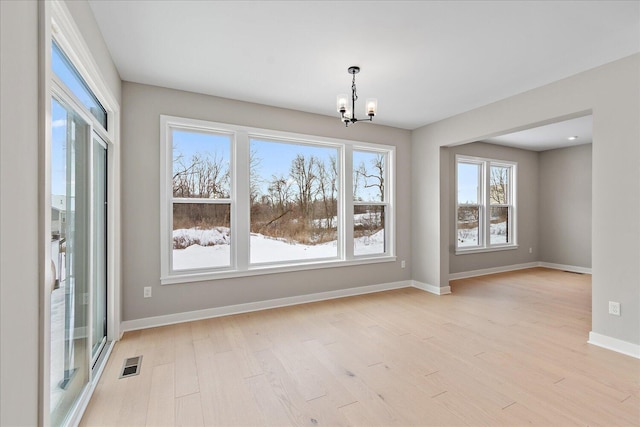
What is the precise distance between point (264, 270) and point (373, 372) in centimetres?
204

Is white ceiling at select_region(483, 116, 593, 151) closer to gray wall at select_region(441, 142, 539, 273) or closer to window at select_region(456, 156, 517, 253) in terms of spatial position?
gray wall at select_region(441, 142, 539, 273)

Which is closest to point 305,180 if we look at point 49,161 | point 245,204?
point 245,204

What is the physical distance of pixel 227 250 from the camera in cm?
394

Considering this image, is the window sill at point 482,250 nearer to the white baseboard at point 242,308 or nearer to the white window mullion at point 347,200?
the white baseboard at point 242,308

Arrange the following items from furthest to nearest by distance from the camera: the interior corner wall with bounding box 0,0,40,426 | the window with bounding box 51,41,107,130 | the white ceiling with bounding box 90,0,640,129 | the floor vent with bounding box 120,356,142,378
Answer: the floor vent with bounding box 120,356,142,378
the white ceiling with bounding box 90,0,640,129
the window with bounding box 51,41,107,130
the interior corner wall with bounding box 0,0,40,426

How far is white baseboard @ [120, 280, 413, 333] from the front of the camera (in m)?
3.41

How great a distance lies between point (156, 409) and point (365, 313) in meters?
2.52

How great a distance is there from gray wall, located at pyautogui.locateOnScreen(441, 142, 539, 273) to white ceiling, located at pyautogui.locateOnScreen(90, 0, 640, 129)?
8.69 feet

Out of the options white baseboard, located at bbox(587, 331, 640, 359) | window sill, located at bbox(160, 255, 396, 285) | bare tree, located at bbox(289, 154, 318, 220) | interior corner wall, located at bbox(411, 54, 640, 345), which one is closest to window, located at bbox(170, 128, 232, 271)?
window sill, located at bbox(160, 255, 396, 285)

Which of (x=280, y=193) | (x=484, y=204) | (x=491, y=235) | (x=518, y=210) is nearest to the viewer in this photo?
(x=280, y=193)

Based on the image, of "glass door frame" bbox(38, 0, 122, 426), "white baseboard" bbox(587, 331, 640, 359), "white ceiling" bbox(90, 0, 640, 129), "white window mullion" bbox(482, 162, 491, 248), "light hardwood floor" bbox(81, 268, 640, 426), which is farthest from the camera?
"white window mullion" bbox(482, 162, 491, 248)

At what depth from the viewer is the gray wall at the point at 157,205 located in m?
3.36

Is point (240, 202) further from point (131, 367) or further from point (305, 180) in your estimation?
point (131, 367)

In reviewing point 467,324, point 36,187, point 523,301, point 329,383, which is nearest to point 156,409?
point 329,383
